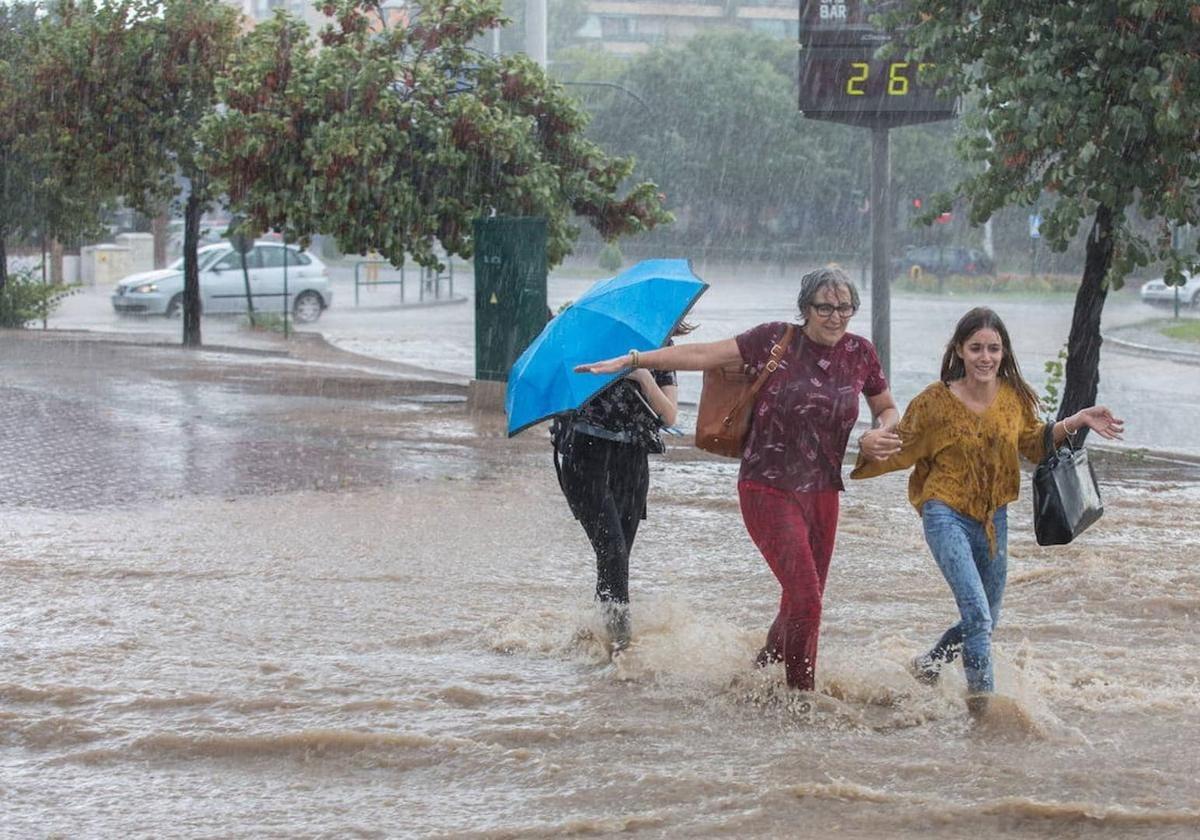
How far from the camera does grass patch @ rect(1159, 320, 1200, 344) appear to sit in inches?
1207

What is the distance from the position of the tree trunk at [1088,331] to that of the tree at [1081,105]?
1.25ft

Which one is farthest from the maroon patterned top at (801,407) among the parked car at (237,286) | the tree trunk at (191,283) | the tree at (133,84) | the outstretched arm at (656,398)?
the parked car at (237,286)

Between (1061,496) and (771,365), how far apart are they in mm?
1148

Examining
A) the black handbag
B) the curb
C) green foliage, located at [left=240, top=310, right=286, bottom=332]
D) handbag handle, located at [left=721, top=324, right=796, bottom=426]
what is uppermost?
handbag handle, located at [left=721, top=324, right=796, bottom=426]

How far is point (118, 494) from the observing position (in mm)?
11312

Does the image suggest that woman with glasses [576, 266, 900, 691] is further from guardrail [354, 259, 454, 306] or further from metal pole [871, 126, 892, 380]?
guardrail [354, 259, 454, 306]

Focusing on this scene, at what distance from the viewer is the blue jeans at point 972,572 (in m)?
6.11

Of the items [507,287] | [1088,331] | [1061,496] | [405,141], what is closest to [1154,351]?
[1088,331]

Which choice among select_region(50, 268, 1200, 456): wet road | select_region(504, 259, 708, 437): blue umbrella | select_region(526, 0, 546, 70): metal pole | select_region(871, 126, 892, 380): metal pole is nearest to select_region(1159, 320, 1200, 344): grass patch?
select_region(50, 268, 1200, 456): wet road

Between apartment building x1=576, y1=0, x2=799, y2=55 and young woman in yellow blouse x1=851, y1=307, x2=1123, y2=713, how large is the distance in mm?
126445

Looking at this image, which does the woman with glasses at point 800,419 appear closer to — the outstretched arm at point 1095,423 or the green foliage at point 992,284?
the outstretched arm at point 1095,423

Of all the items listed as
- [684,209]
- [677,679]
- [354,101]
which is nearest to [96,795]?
[677,679]

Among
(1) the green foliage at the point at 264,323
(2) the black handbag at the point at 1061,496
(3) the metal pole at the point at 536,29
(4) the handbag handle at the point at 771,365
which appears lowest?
(1) the green foliage at the point at 264,323

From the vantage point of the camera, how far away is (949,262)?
56.0 meters
